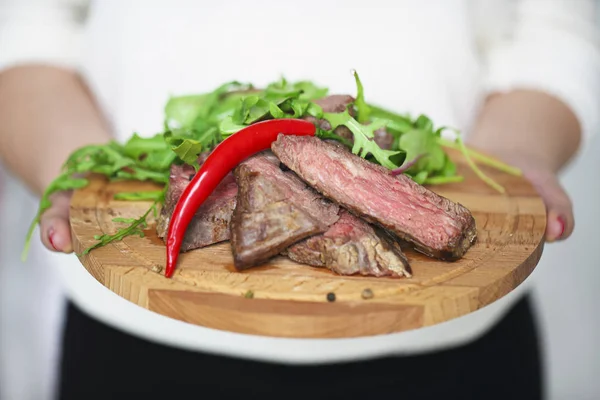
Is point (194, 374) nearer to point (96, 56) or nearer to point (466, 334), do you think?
point (466, 334)

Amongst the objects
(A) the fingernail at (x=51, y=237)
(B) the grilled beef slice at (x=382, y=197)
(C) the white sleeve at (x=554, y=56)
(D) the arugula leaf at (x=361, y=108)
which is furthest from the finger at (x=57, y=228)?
(C) the white sleeve at (x=554, y=56)

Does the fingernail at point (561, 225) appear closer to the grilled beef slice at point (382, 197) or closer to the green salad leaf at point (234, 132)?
the green salad leaf at point (234, 132)

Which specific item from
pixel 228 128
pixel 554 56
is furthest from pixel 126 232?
A: pixel 554 56

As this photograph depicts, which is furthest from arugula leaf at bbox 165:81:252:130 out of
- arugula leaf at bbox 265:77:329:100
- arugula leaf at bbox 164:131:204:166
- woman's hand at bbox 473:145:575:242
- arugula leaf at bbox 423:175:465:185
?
woman's hand at bbox 473:145:575:242

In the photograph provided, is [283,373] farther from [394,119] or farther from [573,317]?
[573,317]

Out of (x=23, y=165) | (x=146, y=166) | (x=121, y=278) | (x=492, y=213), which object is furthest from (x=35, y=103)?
(x=492, y=213)

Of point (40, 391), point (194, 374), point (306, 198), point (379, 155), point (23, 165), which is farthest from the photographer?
point (40, 391)
